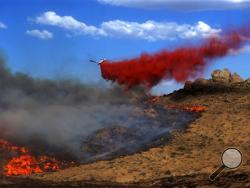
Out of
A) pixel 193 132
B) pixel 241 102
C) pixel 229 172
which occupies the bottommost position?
pixel 229 172

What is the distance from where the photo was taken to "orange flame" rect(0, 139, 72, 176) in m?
26.2

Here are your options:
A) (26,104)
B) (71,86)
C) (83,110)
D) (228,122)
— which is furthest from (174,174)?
(71,86)

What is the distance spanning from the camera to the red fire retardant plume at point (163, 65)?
119 ft

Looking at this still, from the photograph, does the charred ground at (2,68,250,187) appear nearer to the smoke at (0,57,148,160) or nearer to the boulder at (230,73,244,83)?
the smoke at (0,57,148,160)

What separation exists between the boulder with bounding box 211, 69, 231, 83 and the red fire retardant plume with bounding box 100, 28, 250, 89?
923cm

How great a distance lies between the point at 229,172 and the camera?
21062 millimetres

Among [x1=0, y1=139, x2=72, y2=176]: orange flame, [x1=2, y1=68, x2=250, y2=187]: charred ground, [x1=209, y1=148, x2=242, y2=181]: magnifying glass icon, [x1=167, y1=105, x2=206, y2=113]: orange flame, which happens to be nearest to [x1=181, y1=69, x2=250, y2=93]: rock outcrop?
[x1=167, y1=105, x2=206, y2=113]: orange flame

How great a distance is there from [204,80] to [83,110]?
14.7 m

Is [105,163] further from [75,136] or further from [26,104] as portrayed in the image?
[26,104]

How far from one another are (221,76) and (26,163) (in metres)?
25.8

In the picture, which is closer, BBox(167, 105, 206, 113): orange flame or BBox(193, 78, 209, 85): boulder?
BBox(167, 105, 206, 113): orange flame

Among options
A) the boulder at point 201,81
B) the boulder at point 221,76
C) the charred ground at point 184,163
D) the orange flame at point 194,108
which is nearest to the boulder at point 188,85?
the boulder at point 201,81

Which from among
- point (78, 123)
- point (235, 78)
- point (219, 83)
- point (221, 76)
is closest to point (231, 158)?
point (78, 123)

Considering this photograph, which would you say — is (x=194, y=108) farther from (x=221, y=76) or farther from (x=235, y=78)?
(x=235, y=78)
